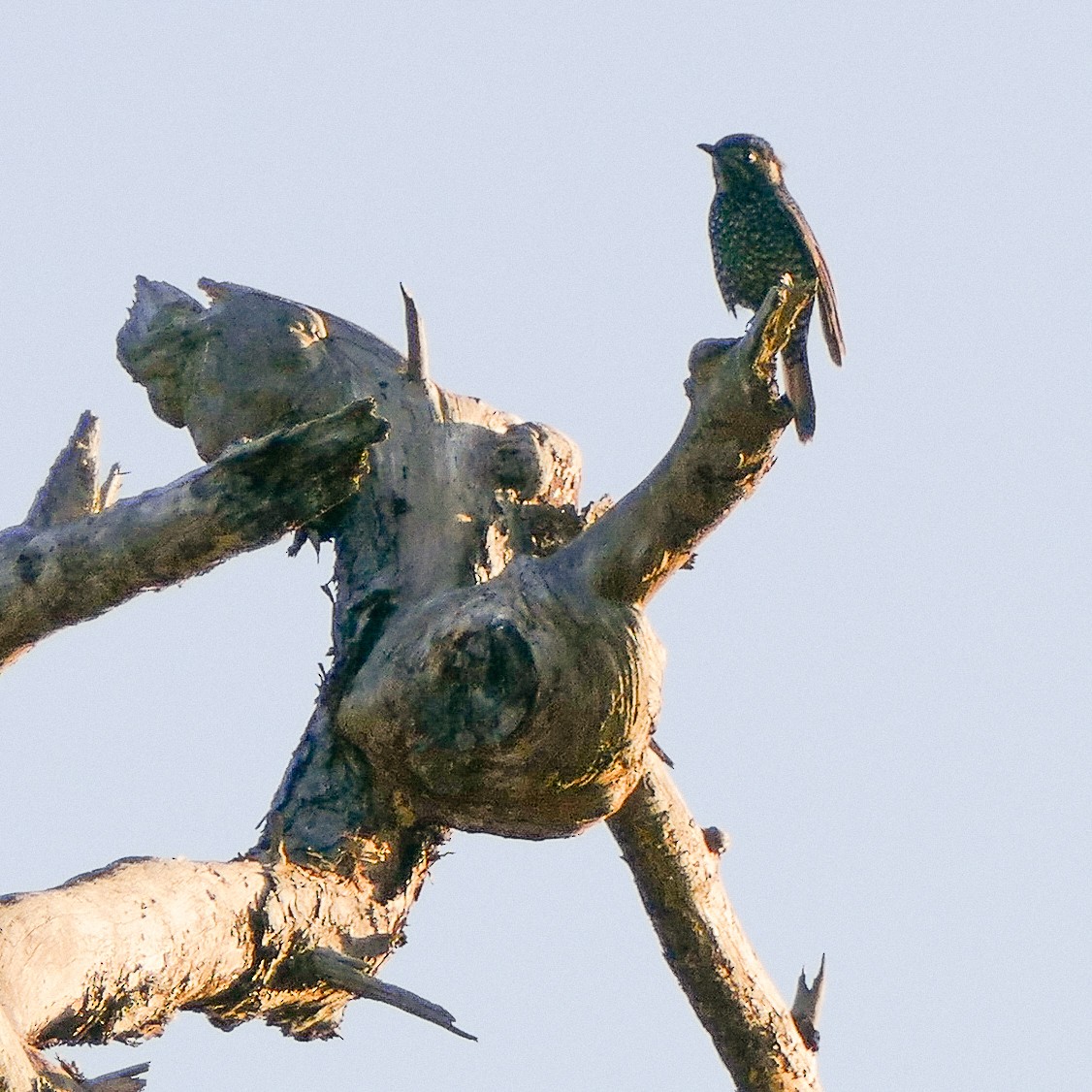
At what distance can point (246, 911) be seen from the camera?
146 inches

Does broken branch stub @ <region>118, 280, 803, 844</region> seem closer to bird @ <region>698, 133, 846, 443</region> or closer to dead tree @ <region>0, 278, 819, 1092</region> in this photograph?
dead tree @ <region>0, 278, 819, 1092</region>

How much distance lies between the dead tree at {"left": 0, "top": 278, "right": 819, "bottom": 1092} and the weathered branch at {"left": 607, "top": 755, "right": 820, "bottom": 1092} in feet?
0.07

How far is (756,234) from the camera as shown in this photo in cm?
654

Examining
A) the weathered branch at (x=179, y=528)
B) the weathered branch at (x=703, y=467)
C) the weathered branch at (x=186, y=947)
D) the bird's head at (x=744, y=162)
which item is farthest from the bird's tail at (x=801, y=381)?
the weathered branch at (x=179, y=528)

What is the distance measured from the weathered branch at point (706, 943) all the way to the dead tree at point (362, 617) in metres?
0.02

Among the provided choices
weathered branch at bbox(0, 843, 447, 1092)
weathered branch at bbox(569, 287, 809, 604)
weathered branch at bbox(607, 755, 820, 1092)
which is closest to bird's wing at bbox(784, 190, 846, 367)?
weathered branch at bbox(607, 755, 820, 1092)

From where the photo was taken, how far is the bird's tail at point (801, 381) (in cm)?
578

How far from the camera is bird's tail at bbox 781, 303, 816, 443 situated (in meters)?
5.78

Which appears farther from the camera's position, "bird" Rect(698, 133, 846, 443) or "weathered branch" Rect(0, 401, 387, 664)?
"bird" Rect(698, 133, 846, 443)

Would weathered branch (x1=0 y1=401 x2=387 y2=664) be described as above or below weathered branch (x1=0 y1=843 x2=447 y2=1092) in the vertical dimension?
above

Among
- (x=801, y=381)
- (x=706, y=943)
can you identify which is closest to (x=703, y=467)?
(x=706, y=943)

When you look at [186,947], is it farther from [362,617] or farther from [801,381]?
[801,381]

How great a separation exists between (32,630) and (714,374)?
4.55 ft

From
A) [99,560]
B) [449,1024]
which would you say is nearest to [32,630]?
[99,560]
